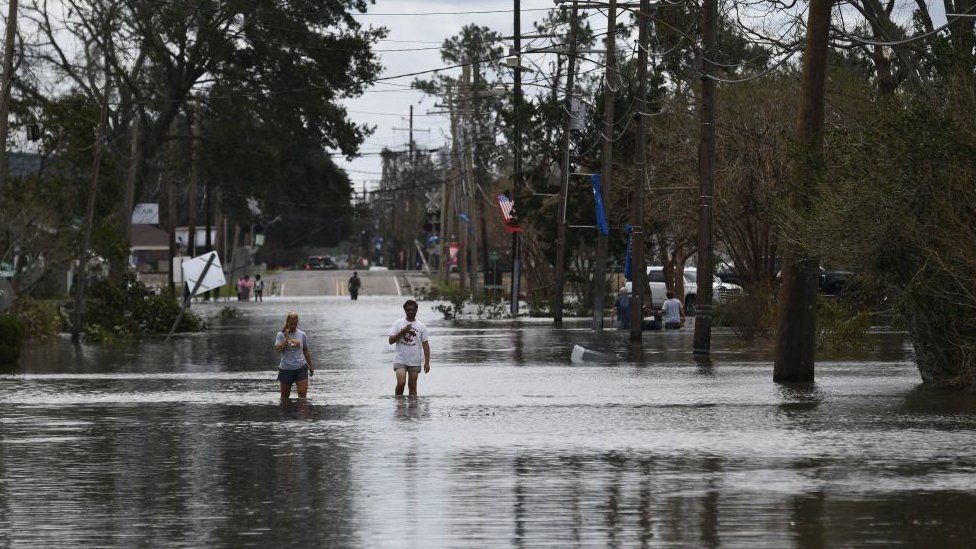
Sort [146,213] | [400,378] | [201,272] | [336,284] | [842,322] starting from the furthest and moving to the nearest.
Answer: [146,213], [336,284], [201,272], [842,322], [400,378]

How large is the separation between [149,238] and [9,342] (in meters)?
104

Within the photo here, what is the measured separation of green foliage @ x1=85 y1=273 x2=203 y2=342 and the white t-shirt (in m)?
20.9

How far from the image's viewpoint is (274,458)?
15.1 m

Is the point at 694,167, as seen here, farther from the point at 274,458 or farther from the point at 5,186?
the point at 274,458

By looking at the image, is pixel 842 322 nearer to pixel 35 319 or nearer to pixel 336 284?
pixel 35 319

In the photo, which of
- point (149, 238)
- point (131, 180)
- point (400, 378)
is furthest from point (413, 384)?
point (149, 238)

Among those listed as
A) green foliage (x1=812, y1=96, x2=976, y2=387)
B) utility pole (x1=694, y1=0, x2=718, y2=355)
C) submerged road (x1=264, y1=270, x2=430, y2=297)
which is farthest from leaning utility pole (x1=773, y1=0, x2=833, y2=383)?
submerged road (x1=264, y1=270, x2=430, y2=297)

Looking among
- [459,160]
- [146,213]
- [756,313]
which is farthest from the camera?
[146,213]

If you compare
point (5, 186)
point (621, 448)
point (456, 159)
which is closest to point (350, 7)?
point (5, 186)

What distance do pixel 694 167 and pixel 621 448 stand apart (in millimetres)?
33372

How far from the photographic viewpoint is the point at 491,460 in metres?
14.7

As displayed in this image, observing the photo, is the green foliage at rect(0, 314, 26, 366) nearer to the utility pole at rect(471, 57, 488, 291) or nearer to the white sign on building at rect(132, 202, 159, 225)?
the utility pole at rect(471, 57, 488, 291)

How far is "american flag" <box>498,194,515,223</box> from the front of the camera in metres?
58.1

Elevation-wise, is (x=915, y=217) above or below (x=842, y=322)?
above
